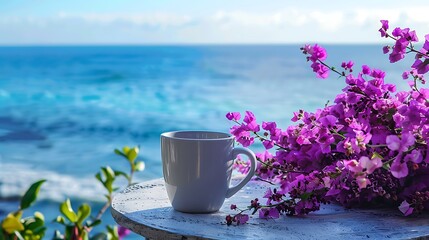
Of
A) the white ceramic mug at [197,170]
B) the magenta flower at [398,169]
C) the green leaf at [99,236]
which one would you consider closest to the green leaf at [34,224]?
the green leaf at [99,236]

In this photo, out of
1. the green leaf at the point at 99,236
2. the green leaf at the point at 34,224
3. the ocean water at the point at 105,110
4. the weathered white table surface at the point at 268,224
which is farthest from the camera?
the ocean water at the point at 105,110

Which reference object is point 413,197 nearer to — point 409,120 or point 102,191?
point 409,120

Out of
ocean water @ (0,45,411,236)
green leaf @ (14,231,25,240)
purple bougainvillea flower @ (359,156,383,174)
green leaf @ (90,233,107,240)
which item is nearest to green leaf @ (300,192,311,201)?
purple bougainvillea flower @ (359,156,383,174)

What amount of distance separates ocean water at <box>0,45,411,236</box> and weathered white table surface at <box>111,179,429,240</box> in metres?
2.91

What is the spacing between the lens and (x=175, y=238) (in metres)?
0.90

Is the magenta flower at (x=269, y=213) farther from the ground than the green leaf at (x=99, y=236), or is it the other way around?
the magenta flower at (x=269, y=213)

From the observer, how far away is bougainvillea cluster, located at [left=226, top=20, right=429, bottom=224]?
955 millimetres

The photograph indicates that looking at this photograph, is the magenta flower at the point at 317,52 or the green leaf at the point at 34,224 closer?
the magenta flower at the point at 317,52

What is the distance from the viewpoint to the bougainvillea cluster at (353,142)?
0.95 metres

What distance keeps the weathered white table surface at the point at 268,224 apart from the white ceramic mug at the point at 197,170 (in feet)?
0.08

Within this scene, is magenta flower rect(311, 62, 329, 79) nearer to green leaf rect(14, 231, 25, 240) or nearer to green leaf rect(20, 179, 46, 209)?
green leaf rect(20, 179, 46, 209)

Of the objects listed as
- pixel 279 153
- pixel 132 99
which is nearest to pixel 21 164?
pixel 132 99

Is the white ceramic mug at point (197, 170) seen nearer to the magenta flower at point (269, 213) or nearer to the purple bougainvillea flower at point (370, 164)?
the magenta flower at point (269, 213)

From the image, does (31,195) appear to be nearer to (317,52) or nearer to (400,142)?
(317,52)
